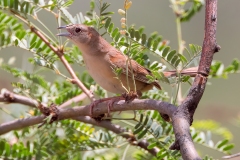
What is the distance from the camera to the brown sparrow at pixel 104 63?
2068mm

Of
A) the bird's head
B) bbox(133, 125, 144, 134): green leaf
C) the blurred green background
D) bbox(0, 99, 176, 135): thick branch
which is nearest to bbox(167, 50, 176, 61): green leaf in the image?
bbox(0, 99, 176, 135): thick branch

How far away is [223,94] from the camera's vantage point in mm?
4125

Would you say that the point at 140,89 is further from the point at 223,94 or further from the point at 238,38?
the point at 238,38

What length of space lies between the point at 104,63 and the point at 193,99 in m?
1.25

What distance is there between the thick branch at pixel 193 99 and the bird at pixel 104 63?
0.87 m

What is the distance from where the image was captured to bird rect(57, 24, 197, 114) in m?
2.06

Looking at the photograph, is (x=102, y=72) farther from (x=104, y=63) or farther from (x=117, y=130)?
(x=117, y=130)

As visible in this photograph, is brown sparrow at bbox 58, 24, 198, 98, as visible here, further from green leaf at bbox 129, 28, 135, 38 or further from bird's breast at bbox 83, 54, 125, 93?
green leaf at bbox 129, 28, 135, 38

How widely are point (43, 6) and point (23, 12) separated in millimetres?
137

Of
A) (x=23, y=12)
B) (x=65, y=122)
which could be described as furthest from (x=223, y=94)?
(x=23, y=12)

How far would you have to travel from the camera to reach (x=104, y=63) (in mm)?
2227

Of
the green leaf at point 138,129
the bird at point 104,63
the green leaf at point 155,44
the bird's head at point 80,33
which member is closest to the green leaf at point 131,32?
the green leaf at point 155,44

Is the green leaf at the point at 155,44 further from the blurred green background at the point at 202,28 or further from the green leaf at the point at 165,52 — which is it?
the blurred green background at the point at 202,28

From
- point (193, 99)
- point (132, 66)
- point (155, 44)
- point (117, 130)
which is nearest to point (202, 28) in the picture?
point (132, 66)
